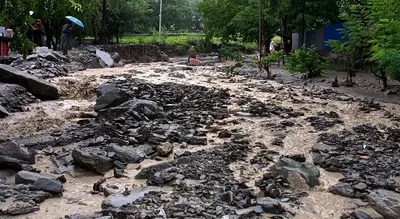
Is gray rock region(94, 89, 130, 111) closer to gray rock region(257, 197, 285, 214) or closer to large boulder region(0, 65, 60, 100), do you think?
large boulder region(0, 65, 60, 100)

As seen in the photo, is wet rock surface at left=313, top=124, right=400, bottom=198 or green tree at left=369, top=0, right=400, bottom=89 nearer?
wet rock surface at left=313, top=124, right=400, bottom=198

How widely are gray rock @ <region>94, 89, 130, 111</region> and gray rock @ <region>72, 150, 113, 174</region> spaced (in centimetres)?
340

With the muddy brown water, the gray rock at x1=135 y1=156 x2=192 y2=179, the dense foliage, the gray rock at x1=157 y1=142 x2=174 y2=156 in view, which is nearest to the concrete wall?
the muddy brown water

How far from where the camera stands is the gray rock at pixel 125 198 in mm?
4188

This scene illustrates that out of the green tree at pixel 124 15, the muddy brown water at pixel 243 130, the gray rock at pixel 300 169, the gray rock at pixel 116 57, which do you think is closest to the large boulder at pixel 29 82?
the muddy brown water at pixel 243 130

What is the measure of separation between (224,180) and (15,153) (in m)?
2.89

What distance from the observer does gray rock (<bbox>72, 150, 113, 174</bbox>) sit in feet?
17.7

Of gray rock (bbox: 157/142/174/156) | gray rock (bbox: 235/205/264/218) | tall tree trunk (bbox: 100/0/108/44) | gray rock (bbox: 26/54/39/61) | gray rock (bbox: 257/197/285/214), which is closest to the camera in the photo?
gray rock (bbox: 235/205/264/218)

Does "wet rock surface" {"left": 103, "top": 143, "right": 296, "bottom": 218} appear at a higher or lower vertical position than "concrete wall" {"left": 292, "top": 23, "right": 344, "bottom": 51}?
lower

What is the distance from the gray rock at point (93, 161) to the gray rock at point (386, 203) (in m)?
3.25

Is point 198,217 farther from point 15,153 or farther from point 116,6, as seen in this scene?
point 116,6

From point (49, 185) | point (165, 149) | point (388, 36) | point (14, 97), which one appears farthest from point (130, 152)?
point (388, 36)

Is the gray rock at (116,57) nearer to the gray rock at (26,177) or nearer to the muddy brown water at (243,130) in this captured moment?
the muddy brown water at (243,130)

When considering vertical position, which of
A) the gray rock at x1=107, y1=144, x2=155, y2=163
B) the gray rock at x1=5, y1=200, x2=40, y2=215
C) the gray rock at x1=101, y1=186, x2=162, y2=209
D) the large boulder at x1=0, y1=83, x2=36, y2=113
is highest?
the large boulder at x1=0, y1=83, x2=36, y2=113
